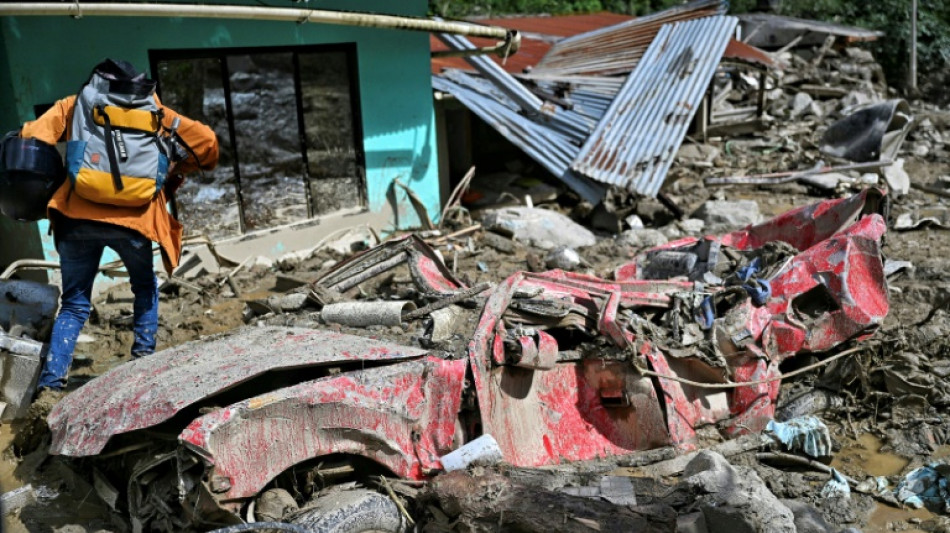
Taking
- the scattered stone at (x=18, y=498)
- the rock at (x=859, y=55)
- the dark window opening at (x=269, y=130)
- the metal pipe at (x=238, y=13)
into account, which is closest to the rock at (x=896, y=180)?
the metal pipe at (x=238, y=13)

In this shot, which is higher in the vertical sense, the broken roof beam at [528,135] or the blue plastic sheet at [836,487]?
the broken roof beam at [528,135]

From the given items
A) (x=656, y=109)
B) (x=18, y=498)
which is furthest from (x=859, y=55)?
(x=18, y=498)

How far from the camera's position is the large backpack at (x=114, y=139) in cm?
494

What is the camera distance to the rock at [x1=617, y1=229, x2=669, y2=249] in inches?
390

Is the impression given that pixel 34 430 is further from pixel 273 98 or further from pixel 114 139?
pixel 273 98

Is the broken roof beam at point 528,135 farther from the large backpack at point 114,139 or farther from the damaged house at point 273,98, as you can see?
the large backpack at point 114,139

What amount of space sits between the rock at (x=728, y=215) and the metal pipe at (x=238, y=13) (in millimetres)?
3583

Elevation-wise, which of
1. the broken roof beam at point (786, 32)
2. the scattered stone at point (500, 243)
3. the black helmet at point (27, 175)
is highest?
the black helmet at point (27, 175)

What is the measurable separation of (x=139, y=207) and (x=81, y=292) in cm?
67

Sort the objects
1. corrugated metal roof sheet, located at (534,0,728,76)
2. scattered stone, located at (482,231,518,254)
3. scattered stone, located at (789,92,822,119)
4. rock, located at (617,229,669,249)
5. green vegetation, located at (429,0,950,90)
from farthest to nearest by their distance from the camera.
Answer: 1. green vegetation, located at (429,0,950,90)
2. scattered stone, located at (789,92,822,119)
3. corrugated metal roof sheet, located at (534,0,728,76)
4. rock, located at (617,229,669,249)
5. scattered stone, located at (482,231,518,254)

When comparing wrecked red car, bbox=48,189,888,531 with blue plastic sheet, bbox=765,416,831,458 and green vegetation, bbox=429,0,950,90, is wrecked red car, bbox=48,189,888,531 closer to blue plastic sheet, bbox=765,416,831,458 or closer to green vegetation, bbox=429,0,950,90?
blue plastic sheet, bbox=765,416,831,458

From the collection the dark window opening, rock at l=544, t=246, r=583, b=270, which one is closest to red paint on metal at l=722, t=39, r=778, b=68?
rock at l=544, t=246, r=583, b=270

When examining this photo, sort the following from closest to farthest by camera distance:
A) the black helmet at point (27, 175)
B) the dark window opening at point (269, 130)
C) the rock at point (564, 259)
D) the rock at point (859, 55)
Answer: the black helmet at point (27, 175), the dark window opening at point (269, 130), the rock at point (564, 259), the rock at point (859, 55)

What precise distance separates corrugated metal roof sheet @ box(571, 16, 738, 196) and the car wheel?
274 inches
